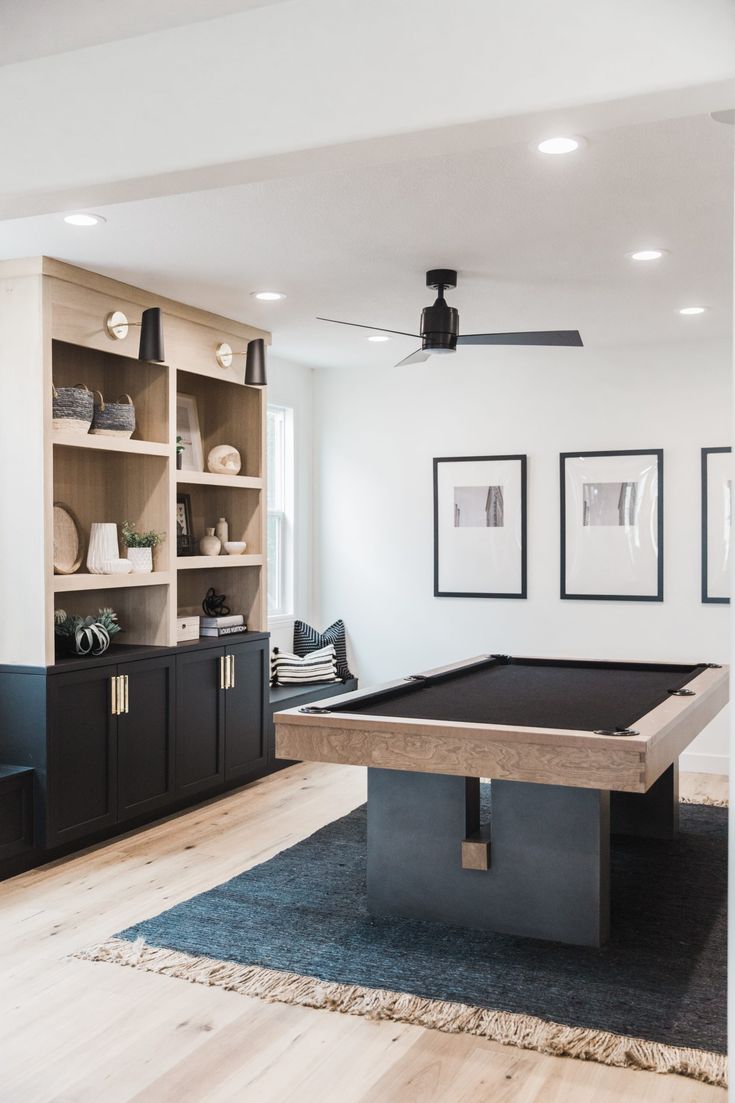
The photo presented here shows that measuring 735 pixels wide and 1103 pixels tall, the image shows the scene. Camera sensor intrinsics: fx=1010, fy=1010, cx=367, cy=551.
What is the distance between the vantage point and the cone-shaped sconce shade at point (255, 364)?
5598 mm

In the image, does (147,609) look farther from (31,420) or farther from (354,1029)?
(354,1029)

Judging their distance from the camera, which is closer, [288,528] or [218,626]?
[218,626]

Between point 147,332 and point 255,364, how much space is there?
0.96 meters

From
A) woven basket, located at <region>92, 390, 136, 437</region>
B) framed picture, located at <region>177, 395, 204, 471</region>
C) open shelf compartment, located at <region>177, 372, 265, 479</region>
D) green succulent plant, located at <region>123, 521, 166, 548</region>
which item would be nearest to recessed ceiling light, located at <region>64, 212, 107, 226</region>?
woven basket, located at <region>92, 390, 136, 437</region>

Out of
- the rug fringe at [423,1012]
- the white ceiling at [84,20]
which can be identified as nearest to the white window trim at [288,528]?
the rug fringe at [423,1012]

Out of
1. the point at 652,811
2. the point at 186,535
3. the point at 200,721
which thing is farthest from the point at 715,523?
the point at 200,721

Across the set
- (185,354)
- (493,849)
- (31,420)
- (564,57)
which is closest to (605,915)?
(493,849)

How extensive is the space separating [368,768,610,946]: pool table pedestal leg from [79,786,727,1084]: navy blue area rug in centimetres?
7

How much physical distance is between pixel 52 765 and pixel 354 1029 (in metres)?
1.95

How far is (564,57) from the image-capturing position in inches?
70.6

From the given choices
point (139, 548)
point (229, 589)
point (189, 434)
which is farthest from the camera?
point (229, 589)

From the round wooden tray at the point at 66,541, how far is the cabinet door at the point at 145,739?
0.55 m

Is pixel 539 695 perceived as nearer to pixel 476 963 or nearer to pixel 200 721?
pixel 476 963

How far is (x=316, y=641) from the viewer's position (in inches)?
274
